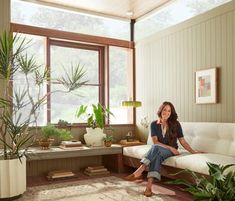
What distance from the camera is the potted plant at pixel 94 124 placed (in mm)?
4617

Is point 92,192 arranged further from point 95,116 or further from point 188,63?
point 188,63

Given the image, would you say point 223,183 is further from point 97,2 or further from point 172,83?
point 97,2

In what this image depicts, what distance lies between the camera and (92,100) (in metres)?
5.25

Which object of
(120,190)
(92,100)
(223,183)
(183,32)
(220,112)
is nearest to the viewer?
(223,183)

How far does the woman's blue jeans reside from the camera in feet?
11.0

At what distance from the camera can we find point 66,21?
497cm

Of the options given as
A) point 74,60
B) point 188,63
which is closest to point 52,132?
point 74,60

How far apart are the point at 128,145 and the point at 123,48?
1.96 metres

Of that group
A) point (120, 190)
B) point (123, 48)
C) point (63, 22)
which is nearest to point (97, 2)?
point (63, 22)

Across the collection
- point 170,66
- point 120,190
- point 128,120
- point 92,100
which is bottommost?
point 120,190

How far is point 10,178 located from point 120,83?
298cm

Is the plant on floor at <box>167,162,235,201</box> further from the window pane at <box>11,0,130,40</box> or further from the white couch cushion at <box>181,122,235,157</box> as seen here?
the window pane at <box>11,0,130,40</box>

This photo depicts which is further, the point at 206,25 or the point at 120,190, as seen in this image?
the point at 206,25

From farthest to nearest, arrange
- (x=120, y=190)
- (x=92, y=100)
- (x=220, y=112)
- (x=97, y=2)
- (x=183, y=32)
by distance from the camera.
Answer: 1. (x=92, y=100)
2. (x=97, y=2)
3. (x=183, y=32)
4. (x=220, y=112)
5. (x=120, y=190)
